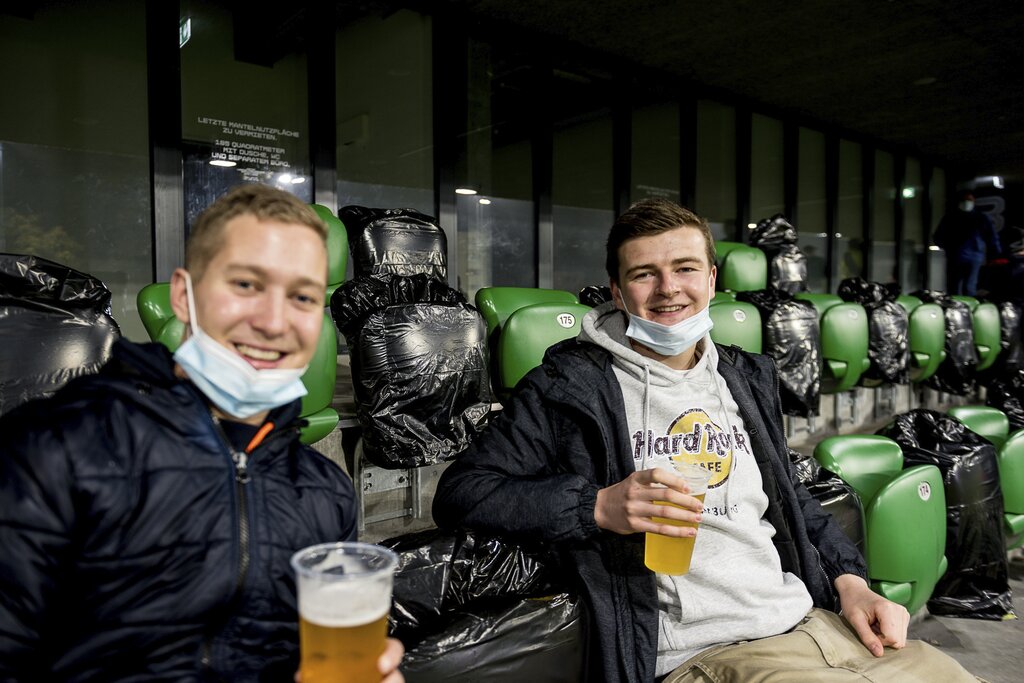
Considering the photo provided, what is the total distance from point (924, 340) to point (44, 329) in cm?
508

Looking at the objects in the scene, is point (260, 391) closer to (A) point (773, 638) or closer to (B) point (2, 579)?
(B) point (2, 579)

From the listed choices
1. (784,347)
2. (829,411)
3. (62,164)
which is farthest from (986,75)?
(62,164)

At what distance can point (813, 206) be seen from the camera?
7629 mm

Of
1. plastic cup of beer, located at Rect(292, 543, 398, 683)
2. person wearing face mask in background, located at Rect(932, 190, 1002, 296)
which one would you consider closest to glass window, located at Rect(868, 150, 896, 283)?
person wearing face mask in background, located at Rect(932, 190, 1002, 296)

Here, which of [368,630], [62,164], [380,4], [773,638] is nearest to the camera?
[368,630]

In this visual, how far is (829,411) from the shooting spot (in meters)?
4.38

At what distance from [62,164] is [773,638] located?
3.67m

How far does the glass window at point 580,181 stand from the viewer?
527 cm

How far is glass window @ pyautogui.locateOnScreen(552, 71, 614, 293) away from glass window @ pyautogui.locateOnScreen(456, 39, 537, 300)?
294 millimetres

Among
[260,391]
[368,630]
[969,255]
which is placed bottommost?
[368,630]

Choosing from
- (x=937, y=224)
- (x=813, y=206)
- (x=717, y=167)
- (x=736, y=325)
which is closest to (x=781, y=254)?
(x=717, y=167)

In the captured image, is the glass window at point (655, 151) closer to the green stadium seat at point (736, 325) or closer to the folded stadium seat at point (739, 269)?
the folded stadium seat at point (739, 269)

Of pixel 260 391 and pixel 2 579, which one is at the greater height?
pixel 260 391

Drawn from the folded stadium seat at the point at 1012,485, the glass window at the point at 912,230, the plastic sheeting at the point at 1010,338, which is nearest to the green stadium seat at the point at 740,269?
the folded stadium seat at the point at 1012,485
